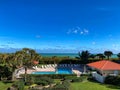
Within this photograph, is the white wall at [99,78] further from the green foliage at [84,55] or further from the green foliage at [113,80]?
the green foliage at [84,55]

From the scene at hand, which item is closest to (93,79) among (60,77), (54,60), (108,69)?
(108,69)

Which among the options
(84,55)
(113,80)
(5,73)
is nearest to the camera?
(113,80)

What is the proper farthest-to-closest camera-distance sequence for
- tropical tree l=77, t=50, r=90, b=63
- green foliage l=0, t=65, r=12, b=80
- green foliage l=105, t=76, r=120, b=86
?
tropical tree l=77, t=50, r=90, b=63 → green foliage l=0, t=65, r=12, b=80 → green foliage l=105, t=76, r=120, b=86

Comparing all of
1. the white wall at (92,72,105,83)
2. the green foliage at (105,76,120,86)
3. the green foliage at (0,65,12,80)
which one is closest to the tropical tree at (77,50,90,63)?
the white wall at (92,72,105,83)

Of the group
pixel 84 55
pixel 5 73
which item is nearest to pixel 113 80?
pixel 5 73

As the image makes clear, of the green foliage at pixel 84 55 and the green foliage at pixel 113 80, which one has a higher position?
the green foliage at pixel 84 55

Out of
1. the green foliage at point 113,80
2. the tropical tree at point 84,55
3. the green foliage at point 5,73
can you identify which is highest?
the tropical tree at point 84,55

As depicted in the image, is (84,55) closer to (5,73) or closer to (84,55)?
(84,55)

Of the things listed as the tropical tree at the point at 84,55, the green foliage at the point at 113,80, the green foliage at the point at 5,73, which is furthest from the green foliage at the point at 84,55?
the green foliage at the point at 5,73

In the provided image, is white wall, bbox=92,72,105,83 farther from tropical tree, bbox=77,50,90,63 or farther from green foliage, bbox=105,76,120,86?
tropical tree, bbox=77,50,90,63

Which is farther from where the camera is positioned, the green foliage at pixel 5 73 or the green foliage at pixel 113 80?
the green foliage at pixel 5 73

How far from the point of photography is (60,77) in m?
32.3

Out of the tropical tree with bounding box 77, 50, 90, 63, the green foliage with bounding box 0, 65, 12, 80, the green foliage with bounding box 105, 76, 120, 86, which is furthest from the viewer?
the tropical tree with bounding box 77, 50, 90, 63

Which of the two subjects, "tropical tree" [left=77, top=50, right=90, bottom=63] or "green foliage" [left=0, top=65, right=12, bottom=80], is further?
"tropical tree" [left=77, top=50, right=90, bottom=63]
